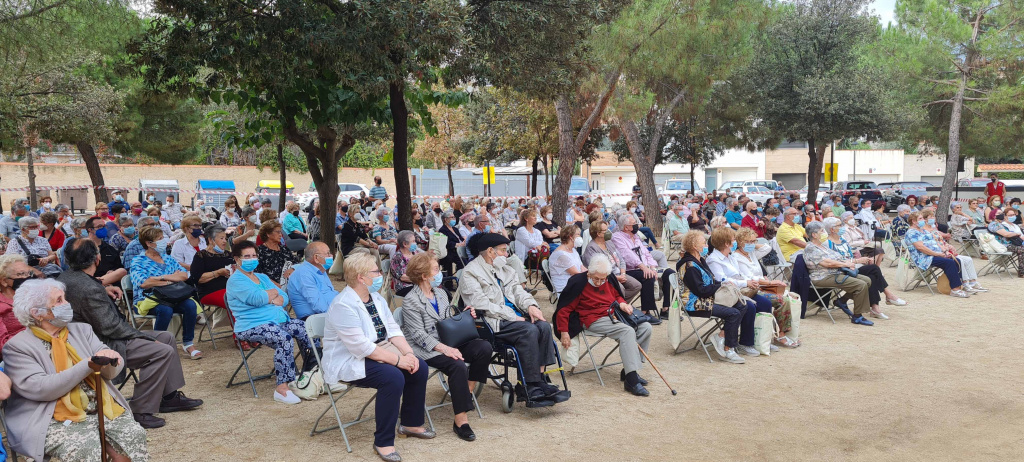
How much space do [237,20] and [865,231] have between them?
10.9 metres

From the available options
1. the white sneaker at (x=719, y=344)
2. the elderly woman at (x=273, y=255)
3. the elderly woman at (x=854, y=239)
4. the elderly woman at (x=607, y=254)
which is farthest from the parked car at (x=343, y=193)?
the white sneaker at (x=719, y=344)

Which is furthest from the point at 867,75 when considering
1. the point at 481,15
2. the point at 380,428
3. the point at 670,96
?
the point at 380,428

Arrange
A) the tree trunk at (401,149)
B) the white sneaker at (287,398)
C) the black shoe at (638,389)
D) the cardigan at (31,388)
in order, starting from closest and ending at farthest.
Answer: the cardigan at (31,388), the white sneaker at (287,398), the black shoe at (638,389), the tree trunk at (401,149)

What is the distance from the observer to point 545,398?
215 inches

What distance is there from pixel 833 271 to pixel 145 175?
3727 centimetres

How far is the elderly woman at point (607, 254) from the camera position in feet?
27.1

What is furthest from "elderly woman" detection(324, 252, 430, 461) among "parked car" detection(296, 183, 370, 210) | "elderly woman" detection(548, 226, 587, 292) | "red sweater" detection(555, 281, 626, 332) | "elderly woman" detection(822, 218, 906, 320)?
"parked car" detection(296, 183, 370, 210)

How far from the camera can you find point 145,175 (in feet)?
126

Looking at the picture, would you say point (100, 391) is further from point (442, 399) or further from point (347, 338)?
point (442, 399)

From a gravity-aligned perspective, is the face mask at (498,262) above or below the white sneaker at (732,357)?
above

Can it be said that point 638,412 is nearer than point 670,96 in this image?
Yes

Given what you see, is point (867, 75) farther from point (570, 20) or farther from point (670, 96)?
point (570, 20)

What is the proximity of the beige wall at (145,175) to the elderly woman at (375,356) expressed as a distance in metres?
33.8

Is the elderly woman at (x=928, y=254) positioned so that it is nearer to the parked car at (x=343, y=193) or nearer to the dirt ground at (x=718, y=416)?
the dirt ground at (x=718, y=416)
